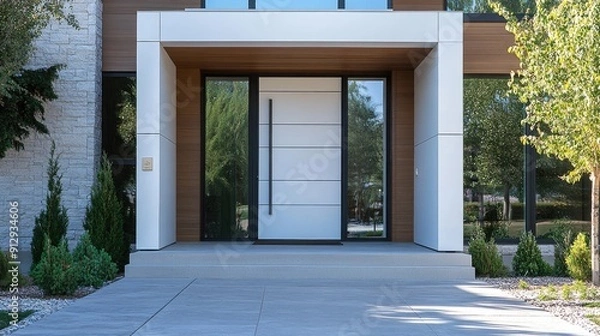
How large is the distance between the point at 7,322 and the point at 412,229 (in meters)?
8.32

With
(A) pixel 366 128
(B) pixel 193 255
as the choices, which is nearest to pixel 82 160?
(B) pixel 193 255

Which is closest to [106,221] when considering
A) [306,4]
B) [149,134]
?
[149,134]

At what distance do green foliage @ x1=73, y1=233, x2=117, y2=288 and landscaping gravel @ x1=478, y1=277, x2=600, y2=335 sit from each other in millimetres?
5799

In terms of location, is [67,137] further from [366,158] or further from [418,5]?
[418,5]

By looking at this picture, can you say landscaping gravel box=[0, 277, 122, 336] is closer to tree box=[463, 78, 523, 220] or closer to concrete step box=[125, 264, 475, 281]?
concrete step box=[125, 264, 475, 281]

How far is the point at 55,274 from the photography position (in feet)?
31.8

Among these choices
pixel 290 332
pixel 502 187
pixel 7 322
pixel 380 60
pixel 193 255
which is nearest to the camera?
pixel 290 332

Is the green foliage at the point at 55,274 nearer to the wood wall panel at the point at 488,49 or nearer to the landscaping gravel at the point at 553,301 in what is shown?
the landscaping gravel at the point at 553,301

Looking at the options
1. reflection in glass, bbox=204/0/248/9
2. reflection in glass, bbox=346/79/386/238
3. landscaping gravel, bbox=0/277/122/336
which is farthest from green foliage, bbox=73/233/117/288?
reflection in glass, bbox=204/0/248/9

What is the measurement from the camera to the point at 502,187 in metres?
14.3

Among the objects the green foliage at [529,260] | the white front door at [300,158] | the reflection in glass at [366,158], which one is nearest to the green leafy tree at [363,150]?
the reflection in glass at [366,158]

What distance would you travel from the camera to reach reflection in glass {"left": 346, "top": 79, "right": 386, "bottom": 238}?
14.5 m

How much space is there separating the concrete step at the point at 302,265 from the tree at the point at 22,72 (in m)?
3.38

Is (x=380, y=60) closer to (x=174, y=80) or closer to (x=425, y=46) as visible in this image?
(x=425, y=46)
